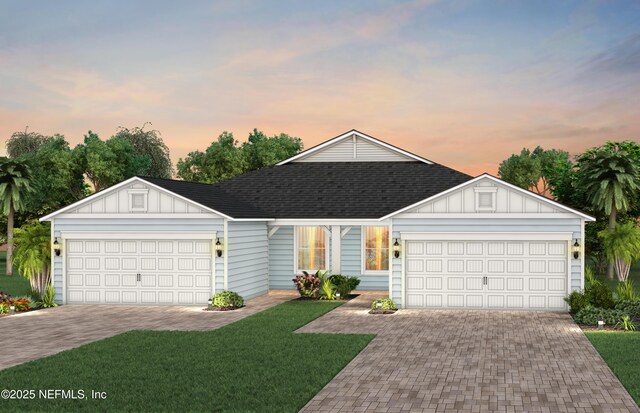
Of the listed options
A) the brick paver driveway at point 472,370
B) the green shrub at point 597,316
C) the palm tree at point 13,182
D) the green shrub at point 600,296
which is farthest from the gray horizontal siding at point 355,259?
the palm tree at point 13,182

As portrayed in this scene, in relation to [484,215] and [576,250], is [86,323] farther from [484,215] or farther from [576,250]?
[576,250]

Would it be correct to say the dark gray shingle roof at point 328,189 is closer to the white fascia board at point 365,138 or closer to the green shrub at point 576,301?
the white fascia board at point 365,138

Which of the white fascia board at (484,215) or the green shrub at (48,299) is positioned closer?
the white fascia board at (484,215)

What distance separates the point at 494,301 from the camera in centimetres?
2386

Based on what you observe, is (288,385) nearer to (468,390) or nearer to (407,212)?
(468,390)

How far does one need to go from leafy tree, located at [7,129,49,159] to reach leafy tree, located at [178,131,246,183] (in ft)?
51.6

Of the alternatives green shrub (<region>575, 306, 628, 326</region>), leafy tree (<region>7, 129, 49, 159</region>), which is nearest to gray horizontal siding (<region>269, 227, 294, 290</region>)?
green shrub (<region>575, 306, 628, 326</region>)

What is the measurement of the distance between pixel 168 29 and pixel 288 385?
2745 cm

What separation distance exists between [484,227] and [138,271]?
11.6 m

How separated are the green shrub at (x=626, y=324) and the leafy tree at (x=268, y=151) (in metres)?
55.4

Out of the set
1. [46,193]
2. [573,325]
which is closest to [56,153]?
[46,193]

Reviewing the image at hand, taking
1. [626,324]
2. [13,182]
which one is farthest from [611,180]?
[13,182]

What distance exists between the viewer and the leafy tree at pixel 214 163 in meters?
72.9

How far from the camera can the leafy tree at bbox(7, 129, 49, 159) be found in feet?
256
